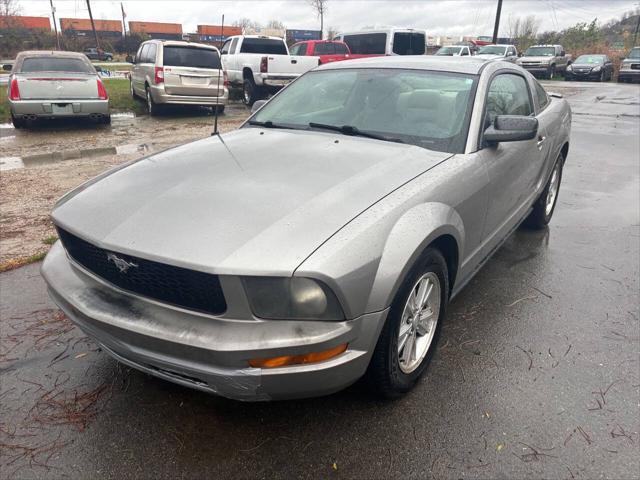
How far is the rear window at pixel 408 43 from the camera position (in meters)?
16.5

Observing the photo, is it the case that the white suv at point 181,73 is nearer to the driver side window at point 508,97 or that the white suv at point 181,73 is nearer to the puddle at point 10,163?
the puddle at point 10,163

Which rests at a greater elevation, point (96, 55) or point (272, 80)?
point (272, 80)

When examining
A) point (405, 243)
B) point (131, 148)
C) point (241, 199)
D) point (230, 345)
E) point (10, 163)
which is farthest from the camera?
point (131, 148)

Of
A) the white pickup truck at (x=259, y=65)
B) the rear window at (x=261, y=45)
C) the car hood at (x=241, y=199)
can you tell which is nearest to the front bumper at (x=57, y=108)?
the white pickup truck at (x=259, y=65)

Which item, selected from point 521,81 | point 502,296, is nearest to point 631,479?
point 502,296

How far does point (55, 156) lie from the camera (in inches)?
303

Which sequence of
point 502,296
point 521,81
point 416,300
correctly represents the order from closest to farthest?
1. point 416,300
2. point 502,296
3. point 521,81

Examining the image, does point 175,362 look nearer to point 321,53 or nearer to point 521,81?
point 521,81

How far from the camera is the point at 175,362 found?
6.22 ft

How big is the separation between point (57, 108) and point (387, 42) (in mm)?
11028

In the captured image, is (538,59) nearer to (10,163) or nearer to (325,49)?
(325,49)

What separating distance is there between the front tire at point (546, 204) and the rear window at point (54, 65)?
371 inches

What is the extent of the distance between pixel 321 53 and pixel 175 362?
1518 cm

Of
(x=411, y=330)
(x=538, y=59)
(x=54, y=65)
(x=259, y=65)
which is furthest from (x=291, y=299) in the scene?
(x=538, y=59)
